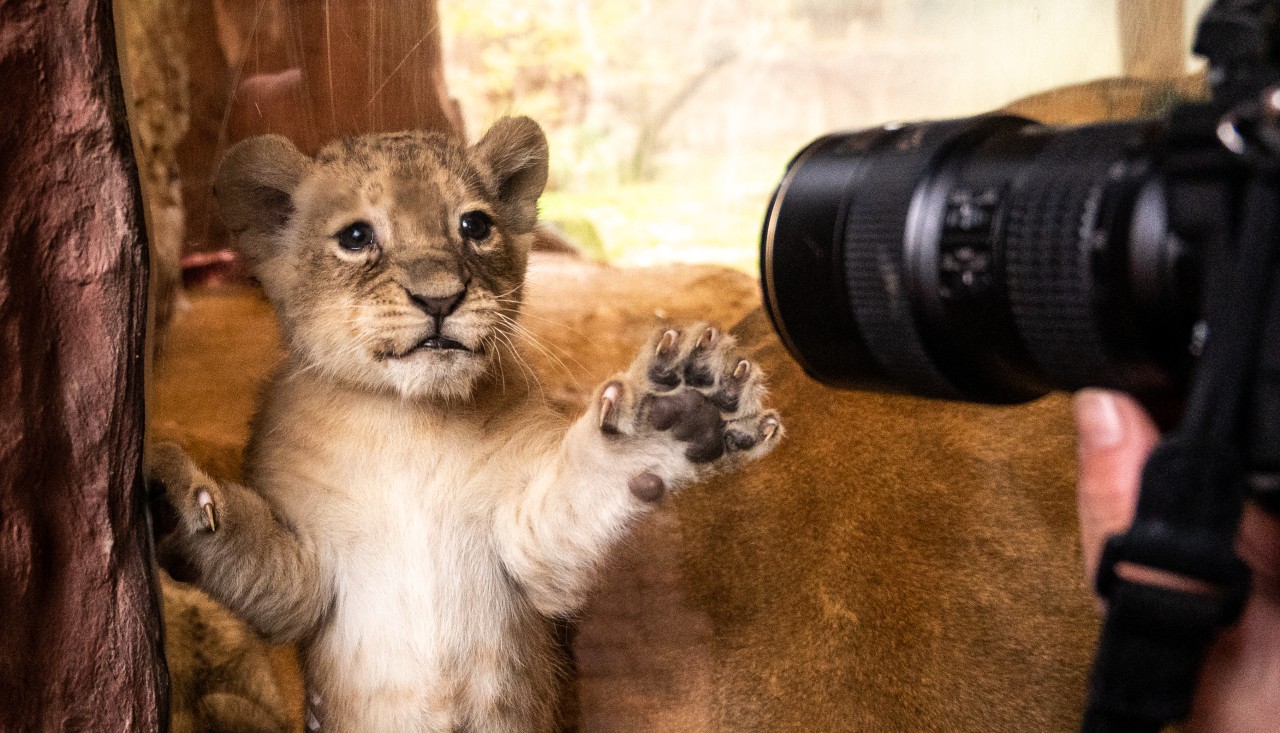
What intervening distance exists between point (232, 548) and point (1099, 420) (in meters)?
1.16

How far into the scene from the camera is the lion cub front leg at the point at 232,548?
1.46 m

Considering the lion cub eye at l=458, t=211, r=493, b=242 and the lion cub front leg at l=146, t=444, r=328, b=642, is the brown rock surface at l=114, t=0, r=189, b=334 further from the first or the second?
the lion cub eye at l=458, t=211, r=493, b=242

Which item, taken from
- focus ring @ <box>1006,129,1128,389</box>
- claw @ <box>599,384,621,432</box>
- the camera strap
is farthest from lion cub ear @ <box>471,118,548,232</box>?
the camera strap

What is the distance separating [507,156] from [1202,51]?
116 centimetres

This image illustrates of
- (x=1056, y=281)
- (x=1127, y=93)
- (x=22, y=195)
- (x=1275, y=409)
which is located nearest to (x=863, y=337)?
(x=1056, y=281)

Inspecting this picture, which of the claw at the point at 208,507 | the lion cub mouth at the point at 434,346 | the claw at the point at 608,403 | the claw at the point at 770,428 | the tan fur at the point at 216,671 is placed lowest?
the tan fur at the point at 216,671

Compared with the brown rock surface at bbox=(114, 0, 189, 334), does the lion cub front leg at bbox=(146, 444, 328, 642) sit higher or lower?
lower

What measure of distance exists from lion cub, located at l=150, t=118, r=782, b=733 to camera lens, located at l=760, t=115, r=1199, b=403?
440mm

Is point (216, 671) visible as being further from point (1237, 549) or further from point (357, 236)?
point (1237, 549)

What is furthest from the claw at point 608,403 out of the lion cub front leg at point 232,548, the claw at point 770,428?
the lion cub front leg at point 232,548

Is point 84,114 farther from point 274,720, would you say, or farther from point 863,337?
point 274,720

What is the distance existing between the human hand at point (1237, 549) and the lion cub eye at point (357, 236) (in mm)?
1048

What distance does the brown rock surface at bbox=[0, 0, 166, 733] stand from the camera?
123 centimetres

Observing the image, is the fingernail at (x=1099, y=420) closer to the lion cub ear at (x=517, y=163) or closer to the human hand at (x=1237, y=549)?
the human hand at (x=1237, y=549)
